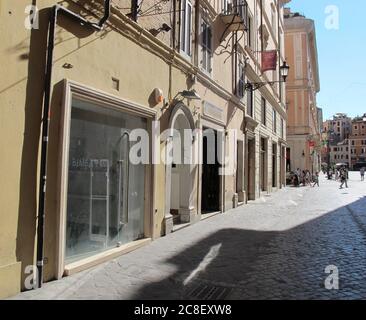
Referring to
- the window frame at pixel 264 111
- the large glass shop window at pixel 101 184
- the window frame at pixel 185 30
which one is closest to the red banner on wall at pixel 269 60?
the window frame at pixel 264 111

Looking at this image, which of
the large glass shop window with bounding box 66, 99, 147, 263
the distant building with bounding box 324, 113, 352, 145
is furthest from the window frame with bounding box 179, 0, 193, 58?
the distant building with bounding box 324, 113, 352, 145

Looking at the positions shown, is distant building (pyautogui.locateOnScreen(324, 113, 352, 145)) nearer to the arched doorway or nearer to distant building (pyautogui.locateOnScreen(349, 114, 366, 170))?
distant building (pyautogui.locateOnScreen(349, 114, 366, 170))

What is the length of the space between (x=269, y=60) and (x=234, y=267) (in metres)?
15.8

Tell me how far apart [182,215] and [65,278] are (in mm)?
5710

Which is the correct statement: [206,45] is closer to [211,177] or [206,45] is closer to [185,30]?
[185,30]

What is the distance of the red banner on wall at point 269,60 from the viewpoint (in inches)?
805

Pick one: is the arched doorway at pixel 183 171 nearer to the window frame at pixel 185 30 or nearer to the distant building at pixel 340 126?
the window frame at pixel 185 30

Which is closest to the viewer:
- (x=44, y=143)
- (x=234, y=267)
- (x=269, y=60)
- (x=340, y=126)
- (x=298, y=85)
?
(x=44, y=143)

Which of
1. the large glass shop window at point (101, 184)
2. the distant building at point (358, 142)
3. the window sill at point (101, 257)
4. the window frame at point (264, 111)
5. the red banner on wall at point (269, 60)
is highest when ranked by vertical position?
the distant building at point (358, 142)

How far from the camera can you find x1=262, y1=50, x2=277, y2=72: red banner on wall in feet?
67.1

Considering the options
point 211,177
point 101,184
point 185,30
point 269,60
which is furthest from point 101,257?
point 269,60

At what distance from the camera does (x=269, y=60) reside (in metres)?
20.6

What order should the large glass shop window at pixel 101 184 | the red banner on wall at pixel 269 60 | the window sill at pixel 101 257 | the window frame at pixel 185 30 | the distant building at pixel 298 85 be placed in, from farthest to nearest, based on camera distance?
1. the distant building at pixel 298 85
2. the red banner on wall at pixel 269 60
3. the window frame at pixel 185 30
4. the large glass shop window at pixel 101 184
5. the window sill at pixel 101 257

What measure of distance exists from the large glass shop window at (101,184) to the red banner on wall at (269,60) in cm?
1349
